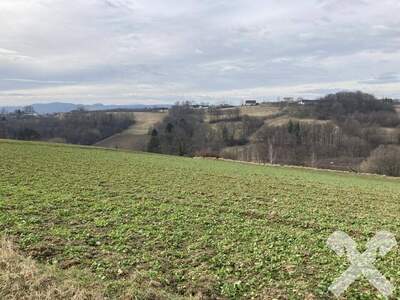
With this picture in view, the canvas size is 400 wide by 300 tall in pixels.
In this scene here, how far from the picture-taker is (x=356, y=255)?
1088 cm

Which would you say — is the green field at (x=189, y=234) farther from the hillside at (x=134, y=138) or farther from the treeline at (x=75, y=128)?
the treeline at (x=75, y=128)

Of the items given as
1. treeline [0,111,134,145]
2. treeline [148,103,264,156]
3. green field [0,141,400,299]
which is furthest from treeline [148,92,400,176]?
green field [0,141,400,299]

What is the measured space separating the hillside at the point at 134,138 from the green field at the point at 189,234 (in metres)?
105

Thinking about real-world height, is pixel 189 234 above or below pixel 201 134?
above

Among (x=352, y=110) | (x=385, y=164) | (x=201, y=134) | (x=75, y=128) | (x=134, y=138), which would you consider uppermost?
(x=352, y=110)

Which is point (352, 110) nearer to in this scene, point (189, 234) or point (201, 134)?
point (201, 134)

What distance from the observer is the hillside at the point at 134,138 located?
436 feet

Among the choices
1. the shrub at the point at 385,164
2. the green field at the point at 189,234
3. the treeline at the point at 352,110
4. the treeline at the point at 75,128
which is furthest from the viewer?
the treeline at the point at 352,110

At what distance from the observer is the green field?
29.3ft

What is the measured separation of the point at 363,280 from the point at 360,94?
19904 cm

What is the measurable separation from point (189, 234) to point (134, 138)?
135 metres

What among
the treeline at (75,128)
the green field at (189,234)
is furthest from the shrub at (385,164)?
the treeline at (75,128)

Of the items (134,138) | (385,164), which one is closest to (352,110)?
(385,164)

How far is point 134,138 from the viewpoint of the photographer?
145500mm
